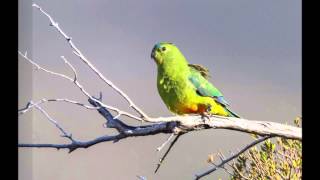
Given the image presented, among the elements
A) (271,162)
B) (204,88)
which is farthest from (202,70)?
(271,162)

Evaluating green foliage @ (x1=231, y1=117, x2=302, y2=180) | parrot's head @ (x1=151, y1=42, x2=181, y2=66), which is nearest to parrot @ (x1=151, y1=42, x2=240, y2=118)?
parrot's head @ (x1=151, y1=42, x2=181, y2=66)

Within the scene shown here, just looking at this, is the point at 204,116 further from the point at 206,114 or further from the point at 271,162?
the point at 271,162

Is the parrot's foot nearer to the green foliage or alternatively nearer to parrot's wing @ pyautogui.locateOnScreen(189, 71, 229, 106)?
parrot's wing @ pyautogui.locateOnScreen(189, 71, 229, 106)

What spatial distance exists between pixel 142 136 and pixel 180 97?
0.15m

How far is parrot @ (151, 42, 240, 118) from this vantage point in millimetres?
1499

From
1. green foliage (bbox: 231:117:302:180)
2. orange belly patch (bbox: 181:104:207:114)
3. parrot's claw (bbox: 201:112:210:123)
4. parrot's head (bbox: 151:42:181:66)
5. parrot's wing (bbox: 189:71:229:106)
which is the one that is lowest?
green foliage (bbox: 231:117:302:180)

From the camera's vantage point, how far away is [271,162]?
1737 millimetres

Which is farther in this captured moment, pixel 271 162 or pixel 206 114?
pixel 271 162

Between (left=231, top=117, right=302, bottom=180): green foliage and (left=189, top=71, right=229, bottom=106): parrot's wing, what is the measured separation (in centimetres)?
27

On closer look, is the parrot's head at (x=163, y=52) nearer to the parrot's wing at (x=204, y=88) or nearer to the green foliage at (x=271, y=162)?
the parrot's wing at (x=204, y=88)

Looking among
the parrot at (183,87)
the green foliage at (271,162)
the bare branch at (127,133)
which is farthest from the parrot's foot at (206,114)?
the green foliage at (271,162)

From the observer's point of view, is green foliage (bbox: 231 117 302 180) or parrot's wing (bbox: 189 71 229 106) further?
green foliage (bbox: 231 117 302 180)

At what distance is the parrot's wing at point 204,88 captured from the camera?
1.53m

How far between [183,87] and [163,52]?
4.3 inches
